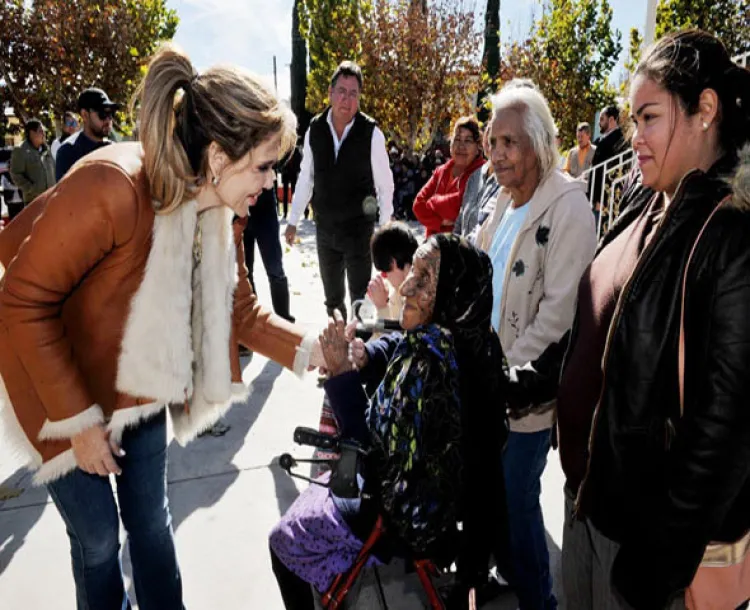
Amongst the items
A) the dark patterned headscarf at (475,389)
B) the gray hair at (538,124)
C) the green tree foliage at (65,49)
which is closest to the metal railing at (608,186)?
the gray hair at (538,124)

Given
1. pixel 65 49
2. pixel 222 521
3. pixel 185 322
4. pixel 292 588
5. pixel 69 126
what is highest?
pixel 65 49

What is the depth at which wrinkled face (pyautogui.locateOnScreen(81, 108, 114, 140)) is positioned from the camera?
409 centimetres

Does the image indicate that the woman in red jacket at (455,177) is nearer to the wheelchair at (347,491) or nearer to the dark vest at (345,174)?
the dark vest at (345,174)

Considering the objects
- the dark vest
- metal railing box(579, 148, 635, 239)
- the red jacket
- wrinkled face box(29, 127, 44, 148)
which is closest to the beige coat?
the red jacket

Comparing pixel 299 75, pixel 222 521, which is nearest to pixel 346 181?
→ pixel 222 521

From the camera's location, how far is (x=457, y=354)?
1.78 metres

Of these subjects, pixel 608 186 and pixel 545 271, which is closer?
pixel 545 271

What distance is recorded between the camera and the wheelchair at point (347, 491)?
5.65 ft

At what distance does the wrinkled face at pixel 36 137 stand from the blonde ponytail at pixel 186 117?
8.06 m

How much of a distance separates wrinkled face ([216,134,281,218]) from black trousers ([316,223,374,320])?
3.07 metres

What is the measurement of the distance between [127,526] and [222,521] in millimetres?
1130

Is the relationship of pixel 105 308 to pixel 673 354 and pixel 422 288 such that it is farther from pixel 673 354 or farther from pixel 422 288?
pixel 673 354

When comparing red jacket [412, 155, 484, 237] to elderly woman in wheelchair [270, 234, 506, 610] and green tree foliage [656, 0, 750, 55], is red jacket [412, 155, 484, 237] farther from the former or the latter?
green tree foliage [656, 0, 750, 55]

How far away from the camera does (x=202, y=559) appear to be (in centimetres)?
266
